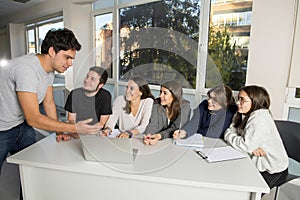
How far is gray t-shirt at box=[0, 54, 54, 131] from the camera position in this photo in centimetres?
105

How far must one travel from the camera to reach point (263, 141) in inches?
48.4

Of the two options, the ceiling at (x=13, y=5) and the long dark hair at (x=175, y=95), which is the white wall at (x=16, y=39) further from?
the long dark hair at (x=175, y=95)

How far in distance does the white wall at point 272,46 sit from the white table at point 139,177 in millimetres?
1018

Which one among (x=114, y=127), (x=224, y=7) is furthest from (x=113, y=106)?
(x=224, y=7)

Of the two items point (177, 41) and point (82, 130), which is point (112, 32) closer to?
point (177, 41)

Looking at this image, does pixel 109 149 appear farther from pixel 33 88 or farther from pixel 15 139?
pixel 15 139

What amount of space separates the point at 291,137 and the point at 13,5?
5205 mm

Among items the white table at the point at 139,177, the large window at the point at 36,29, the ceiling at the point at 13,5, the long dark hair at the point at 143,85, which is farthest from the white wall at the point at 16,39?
the long dark hair at the point at 143,85

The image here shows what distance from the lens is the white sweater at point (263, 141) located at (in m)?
1.21

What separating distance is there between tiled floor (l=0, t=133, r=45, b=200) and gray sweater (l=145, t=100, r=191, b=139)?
0.97m

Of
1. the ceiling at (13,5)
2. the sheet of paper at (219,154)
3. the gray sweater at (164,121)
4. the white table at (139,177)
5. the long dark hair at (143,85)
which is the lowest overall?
the white table at (139,177)

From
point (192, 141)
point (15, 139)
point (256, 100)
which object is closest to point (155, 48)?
point (192, 141)

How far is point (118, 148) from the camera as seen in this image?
3.01 ft

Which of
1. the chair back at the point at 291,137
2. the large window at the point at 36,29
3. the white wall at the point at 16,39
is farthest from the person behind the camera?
the white wall at the point at 16,39
